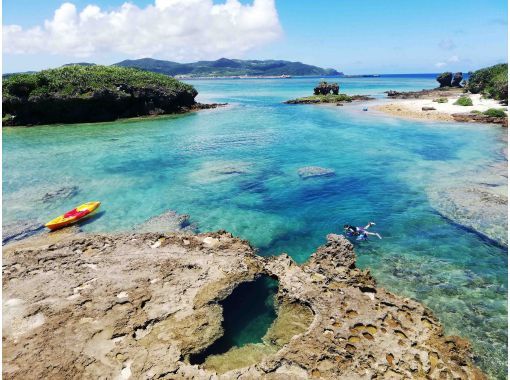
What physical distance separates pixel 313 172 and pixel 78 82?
52.4 metres

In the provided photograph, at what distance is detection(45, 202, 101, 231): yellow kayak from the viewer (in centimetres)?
2162

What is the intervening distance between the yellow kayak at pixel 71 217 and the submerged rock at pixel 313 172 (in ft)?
57.0

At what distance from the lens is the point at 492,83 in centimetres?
7975

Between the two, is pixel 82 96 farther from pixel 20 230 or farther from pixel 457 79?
pixel 457 79

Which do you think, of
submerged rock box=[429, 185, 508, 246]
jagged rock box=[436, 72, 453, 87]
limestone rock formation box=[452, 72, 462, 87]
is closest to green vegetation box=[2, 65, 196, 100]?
submerged rock box=[429, 185, 508, 246]

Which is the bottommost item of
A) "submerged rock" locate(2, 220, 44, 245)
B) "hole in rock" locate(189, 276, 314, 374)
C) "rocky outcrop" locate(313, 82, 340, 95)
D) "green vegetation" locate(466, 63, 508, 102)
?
"submerged rock" locate(2, 220, 44, 245)

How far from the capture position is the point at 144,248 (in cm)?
1806

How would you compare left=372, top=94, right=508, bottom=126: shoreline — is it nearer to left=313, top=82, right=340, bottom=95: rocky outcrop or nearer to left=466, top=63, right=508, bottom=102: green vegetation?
left=466, top=63, right=508, bottom=102: green vegetation

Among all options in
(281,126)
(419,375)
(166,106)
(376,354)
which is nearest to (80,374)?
(376,354)

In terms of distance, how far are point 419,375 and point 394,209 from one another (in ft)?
48.5

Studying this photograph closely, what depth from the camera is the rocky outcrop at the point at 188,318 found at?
432 inches

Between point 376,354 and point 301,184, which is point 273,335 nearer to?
point 376,354

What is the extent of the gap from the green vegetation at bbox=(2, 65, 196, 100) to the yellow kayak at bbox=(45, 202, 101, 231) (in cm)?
4678

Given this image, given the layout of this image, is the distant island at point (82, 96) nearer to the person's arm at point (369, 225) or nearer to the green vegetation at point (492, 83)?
the person's arm at point (369, 225)
